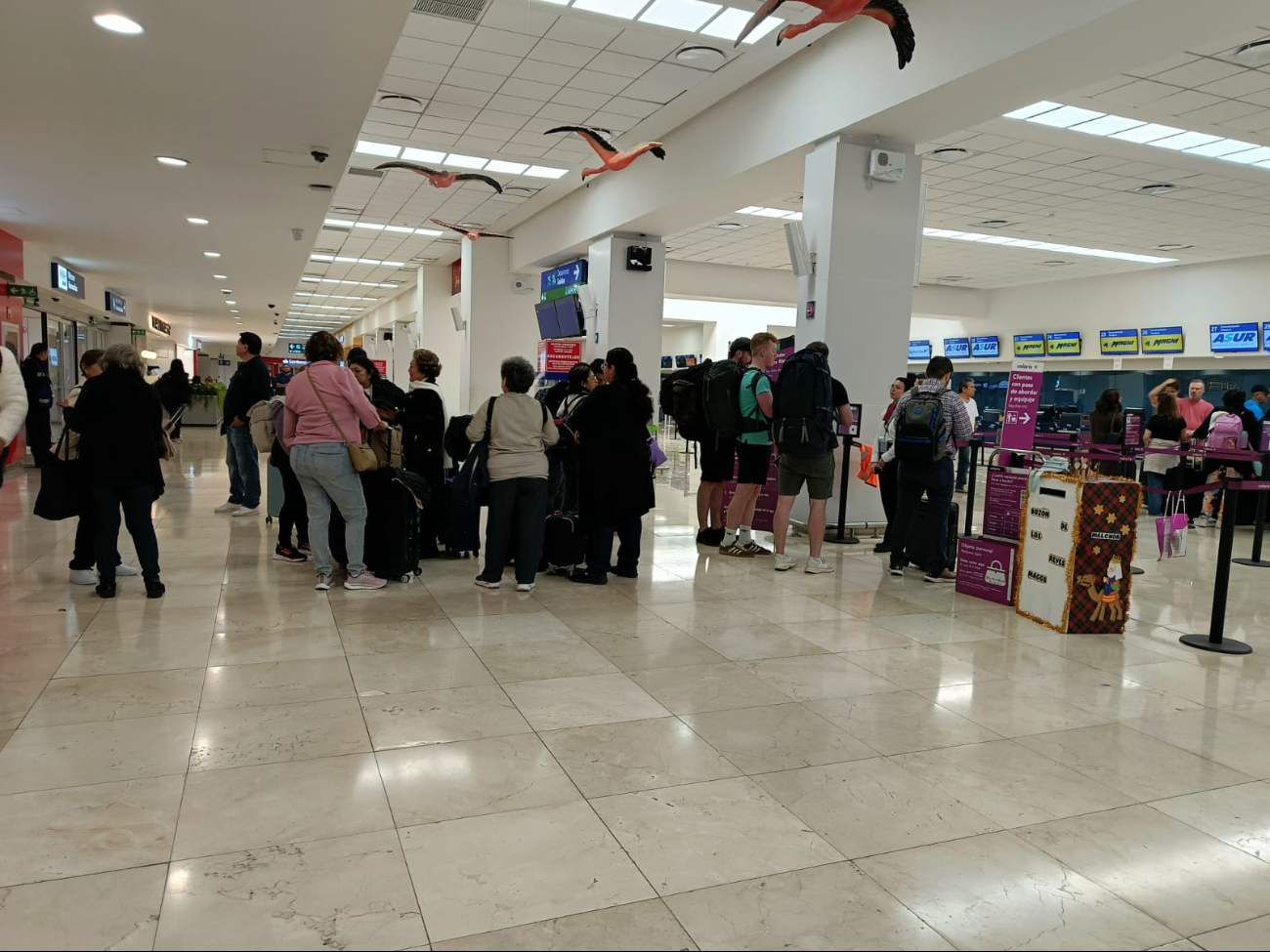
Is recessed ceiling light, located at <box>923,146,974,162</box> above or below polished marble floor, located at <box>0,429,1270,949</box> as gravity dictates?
above

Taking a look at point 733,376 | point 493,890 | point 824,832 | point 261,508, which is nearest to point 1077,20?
point 733,376

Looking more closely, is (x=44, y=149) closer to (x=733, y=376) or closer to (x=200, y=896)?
(x=733, y=376)

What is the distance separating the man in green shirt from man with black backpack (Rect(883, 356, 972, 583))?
0.89 m

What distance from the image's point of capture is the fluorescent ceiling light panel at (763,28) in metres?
6.69

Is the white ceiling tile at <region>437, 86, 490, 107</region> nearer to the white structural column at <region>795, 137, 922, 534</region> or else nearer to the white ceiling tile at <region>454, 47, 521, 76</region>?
the white ceiling tile at <region>454, 47, 521, 76</region>

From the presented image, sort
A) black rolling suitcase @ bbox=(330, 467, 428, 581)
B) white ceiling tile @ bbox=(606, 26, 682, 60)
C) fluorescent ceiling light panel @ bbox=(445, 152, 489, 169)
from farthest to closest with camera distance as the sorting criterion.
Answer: fluorescent ceiling light panel @ bbox=(445, 152, 489, 169), white ceiling tile @ bbox=(606, 26, 682, 60), black rolling suitcase @ bbox=(330, 467, 428, 581)

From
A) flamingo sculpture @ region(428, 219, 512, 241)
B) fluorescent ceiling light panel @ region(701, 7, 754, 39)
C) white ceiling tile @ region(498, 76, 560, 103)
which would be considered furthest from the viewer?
flamingo sculpture @ region(428, 219, 512, 241)

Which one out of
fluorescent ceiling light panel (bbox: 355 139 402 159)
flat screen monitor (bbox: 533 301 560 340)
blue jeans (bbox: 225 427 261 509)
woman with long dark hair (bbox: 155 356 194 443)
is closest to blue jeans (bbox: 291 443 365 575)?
blue jeans (bbox: 225 427 261 509)

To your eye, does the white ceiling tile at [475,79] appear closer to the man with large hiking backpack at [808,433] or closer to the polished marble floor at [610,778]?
the man with large hiking backpack at [808,433]

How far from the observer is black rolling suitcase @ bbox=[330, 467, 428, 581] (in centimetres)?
520

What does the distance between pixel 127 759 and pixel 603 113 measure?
787 centimetres

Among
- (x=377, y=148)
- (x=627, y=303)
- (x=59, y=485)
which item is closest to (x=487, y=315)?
(x=627, y=303)

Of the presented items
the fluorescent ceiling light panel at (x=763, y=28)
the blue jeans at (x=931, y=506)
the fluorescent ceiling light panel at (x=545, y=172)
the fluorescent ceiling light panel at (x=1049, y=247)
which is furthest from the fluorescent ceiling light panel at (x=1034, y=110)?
the fluorescent ceiling light panel at (x=545, y=172)

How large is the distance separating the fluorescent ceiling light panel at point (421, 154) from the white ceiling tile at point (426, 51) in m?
2.89
